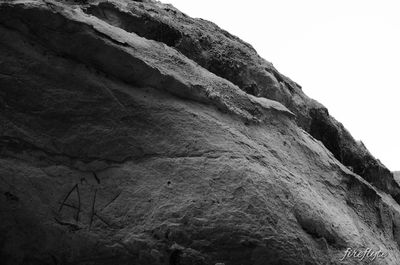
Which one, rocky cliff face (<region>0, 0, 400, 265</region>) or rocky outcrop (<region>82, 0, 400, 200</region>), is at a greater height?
rocky outcrop (<region>82, 0, 400, 200</region>)

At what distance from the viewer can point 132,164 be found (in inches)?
241

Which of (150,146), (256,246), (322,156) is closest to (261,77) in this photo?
(322,156)

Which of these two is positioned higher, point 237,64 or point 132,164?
point 237,64

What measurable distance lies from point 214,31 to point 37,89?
171 inches

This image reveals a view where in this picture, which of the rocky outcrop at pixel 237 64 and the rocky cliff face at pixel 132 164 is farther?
the rocky outcrop at pixel 237 64

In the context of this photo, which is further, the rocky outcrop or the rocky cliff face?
the rocky outcrop

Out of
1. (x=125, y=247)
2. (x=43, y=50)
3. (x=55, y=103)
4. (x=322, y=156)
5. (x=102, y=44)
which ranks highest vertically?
(x=322, y=156)

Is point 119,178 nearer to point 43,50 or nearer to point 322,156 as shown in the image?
point 43,50

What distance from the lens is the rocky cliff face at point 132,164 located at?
222 inches

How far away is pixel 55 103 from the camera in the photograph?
20.1 feet

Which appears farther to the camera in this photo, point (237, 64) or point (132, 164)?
point (237, 64)

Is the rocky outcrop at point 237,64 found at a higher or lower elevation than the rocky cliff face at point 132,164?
higher

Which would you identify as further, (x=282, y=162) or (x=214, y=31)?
(x=214, y=31)

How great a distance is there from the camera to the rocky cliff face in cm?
564
